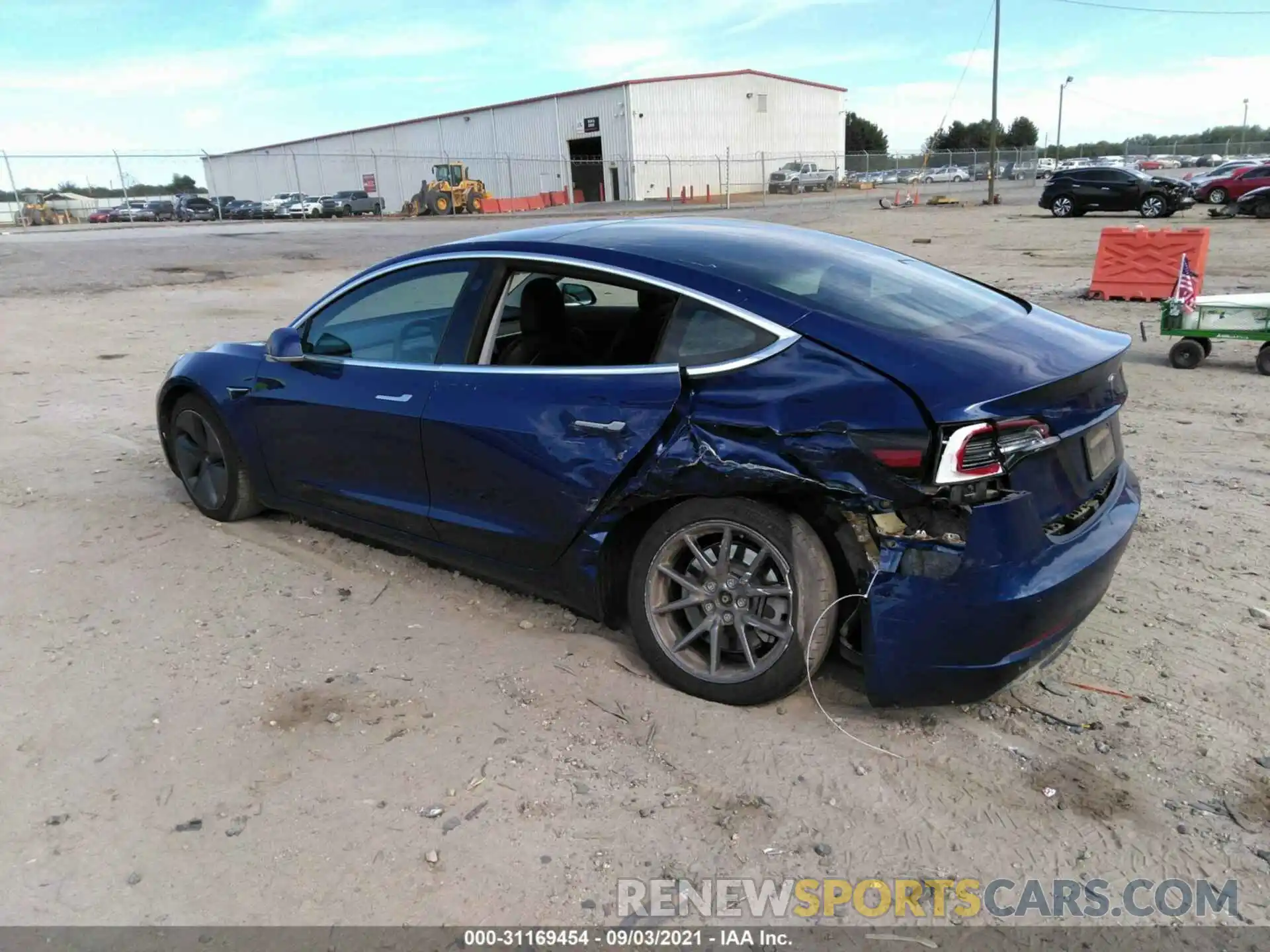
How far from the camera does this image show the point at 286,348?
4160 millimetres

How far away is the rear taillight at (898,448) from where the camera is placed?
8.43ft

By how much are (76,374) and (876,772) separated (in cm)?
884

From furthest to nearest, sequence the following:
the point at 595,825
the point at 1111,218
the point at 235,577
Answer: the point at 1111,218, the point at 235,577, the point at 595,825

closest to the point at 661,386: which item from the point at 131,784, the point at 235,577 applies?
the point at 131,784

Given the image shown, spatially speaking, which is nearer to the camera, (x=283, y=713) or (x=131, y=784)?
(x=131, y=784)

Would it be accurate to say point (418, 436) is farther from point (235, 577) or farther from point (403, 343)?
point (235, 577)

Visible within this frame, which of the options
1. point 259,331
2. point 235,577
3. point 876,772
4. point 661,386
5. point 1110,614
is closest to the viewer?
point 876,772

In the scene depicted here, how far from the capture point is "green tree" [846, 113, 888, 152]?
3565 inches

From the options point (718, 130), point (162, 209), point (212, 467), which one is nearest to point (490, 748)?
point (212, 467)

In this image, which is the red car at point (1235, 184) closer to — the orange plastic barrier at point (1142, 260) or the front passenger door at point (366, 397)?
the orange plastic barrier at point (1142, 260)

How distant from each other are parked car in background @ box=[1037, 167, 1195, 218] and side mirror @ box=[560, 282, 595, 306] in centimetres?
2971

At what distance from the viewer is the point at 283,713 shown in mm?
3189

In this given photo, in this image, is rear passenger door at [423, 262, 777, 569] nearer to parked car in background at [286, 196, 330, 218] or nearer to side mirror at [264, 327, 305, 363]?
side mirror at [264, 327, 305, 363]

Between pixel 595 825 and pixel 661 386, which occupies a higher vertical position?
pixel 661 386
